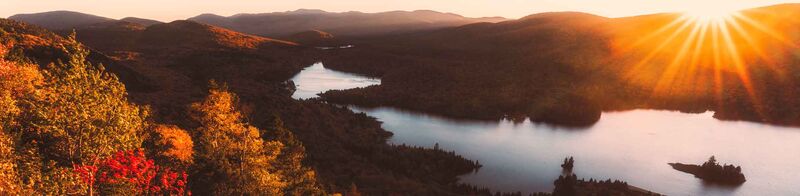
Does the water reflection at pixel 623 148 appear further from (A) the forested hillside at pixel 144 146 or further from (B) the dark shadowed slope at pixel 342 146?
(A) the forested hillside at pixel 144 146

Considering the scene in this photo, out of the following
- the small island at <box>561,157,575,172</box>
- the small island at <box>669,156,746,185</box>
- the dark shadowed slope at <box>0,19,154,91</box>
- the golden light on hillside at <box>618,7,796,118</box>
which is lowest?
the small island at <box>561,157,575,172</box>

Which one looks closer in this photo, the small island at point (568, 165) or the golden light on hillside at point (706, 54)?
the small island at point (568, 165)

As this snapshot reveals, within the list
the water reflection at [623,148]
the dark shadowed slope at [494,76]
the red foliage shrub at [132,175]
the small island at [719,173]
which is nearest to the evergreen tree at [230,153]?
the red foliage shrub at [132,175]

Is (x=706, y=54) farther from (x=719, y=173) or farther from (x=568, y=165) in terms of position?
(x=568, y=165)

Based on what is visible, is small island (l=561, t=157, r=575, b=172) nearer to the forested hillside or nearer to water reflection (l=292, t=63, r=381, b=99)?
the forested hillside

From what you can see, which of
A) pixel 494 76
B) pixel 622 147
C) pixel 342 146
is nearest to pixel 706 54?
pixel 494 76

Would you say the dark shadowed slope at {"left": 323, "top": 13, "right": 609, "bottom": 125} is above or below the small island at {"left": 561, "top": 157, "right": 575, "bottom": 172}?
above

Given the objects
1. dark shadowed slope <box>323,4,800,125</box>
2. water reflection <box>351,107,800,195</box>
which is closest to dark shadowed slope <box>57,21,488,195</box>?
water reflection <box>351,107,800,195</box>
